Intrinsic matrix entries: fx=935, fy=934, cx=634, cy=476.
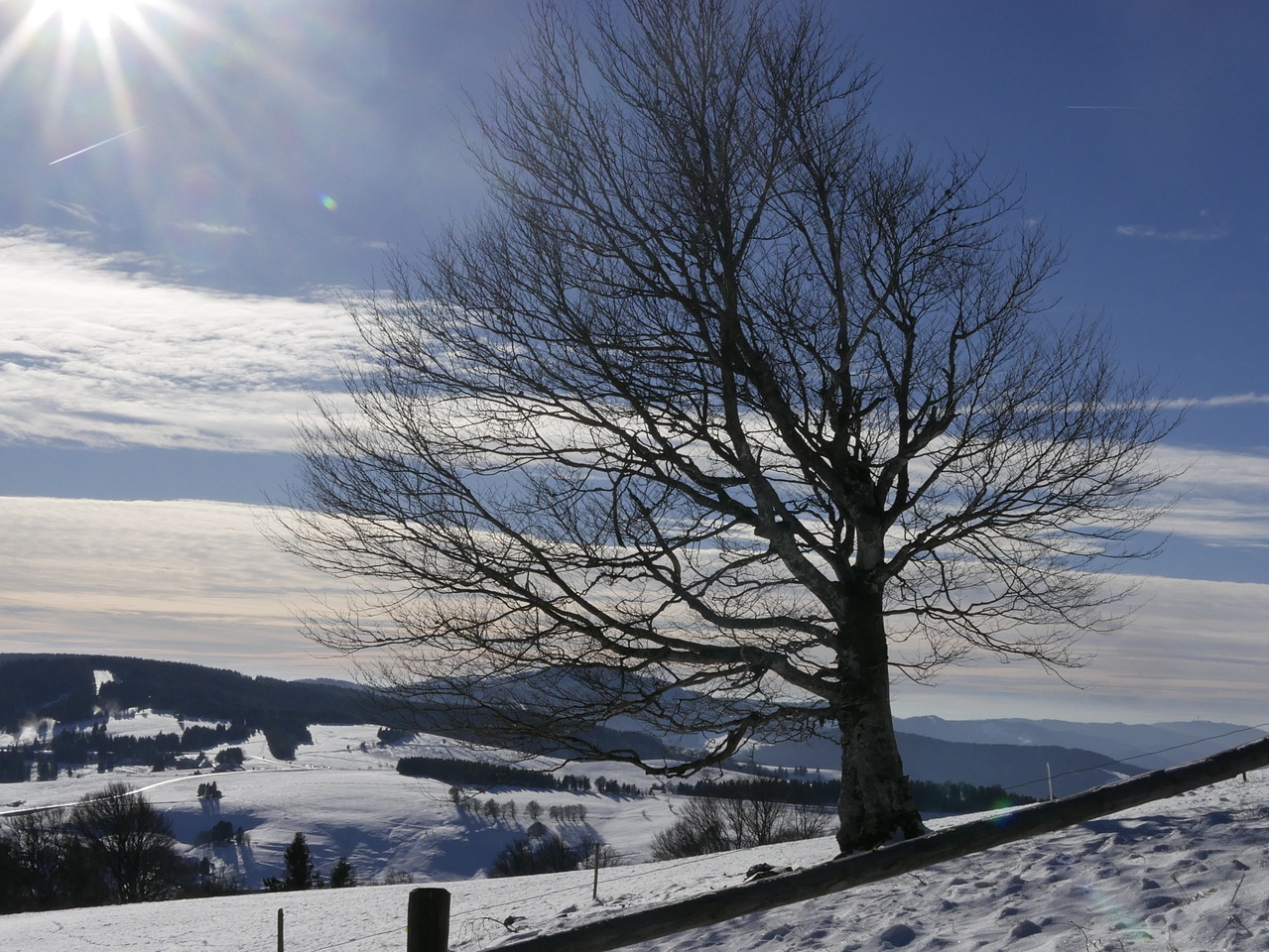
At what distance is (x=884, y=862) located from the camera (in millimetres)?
5422

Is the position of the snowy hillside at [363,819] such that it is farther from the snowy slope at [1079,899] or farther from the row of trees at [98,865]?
the snowy slope at [1079,899]

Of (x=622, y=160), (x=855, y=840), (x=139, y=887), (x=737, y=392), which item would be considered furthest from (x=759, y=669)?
(x=139, y=887)

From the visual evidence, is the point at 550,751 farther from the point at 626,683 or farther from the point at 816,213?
the point at 816,213

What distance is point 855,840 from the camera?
35.2ft

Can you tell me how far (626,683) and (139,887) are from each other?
72.0 metres

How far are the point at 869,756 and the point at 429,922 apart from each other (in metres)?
7.40

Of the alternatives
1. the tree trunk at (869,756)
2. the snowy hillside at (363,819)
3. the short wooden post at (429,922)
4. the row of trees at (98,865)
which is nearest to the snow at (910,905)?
the short wooden post at (429,922)

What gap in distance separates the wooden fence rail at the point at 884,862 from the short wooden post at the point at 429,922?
1.05 feet

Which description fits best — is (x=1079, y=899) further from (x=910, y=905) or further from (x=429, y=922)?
(x=429, y=922)

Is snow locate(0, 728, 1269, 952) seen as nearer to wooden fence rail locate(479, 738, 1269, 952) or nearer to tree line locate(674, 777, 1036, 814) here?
wooden fence rail locate(479, 738, 1269, 952)

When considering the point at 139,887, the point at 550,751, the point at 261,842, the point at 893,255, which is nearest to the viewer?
the point at 550,751

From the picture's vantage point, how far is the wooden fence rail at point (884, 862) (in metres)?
4.75

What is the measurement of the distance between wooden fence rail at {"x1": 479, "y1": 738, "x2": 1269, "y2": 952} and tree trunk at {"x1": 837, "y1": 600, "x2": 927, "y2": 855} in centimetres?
442

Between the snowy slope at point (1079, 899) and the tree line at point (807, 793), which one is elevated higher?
the snowy slope at point (1079, 899)
